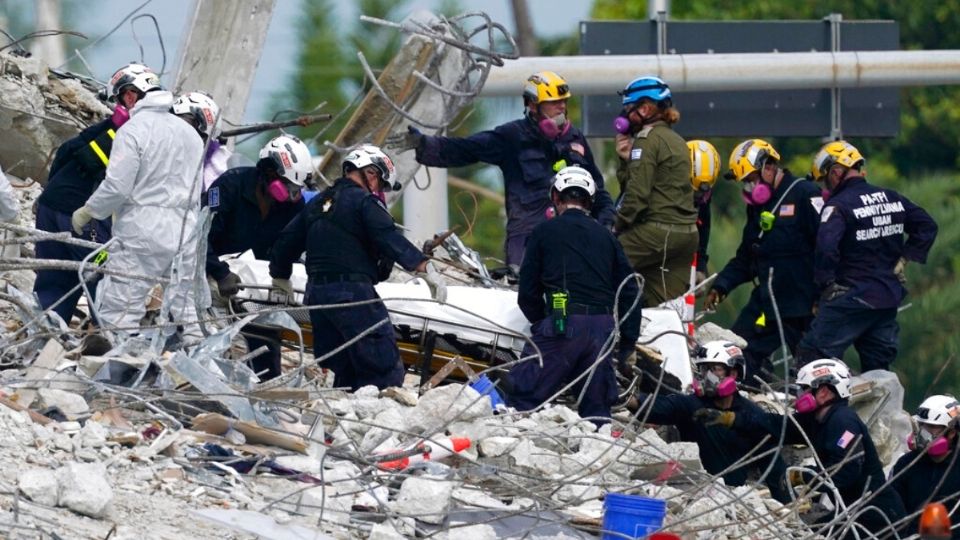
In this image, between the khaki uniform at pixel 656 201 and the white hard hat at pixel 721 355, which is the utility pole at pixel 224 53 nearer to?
the khaki uniform at pixel 656 201

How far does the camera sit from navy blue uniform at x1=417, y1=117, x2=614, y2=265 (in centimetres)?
1502

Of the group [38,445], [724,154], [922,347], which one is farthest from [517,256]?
[724,154]

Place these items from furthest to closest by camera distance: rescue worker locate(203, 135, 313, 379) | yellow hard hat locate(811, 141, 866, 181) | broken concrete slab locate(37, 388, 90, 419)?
yellow hard hat locate(811, 141, 866, 181) → rescue worker locate(203, 135, 313, 379) → broken concrete slab locate(37, 388, 90, 419)

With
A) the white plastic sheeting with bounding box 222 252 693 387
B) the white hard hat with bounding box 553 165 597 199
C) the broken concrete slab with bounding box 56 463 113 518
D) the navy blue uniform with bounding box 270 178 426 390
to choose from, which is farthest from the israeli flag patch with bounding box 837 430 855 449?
the broken concrete slab with bounding box 56 463 113 518

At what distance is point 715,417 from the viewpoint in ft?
45.3

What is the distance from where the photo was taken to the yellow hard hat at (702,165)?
51.1 ft

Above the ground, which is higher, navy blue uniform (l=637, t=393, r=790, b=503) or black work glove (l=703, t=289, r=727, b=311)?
black work glove (l=703, t=289, r=727, b=311)

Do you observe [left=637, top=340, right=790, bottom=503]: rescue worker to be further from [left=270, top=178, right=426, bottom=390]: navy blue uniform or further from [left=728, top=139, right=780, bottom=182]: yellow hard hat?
[left=728, top=139, right=780, bottom=182]: yellow hard hat

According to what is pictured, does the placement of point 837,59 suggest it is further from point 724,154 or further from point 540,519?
point 724,154

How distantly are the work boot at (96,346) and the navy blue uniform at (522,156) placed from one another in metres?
2.86

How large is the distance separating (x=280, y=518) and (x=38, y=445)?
1.16m

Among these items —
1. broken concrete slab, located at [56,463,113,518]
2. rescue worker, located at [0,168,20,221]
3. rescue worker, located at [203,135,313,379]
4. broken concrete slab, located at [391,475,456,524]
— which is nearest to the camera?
broken concrete slab, located at [56,463,113,518]

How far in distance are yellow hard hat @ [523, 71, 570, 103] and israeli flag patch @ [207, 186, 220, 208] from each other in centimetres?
230

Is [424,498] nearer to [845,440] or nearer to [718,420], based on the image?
[718,420]
